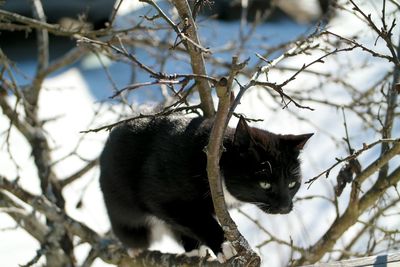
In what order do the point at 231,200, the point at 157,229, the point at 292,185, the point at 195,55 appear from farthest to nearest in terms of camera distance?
the point at 157,229
the point at 231,200
the point at 292,185
the point at 195,55

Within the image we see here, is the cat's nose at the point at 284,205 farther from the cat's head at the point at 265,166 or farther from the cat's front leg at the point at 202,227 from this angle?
the cat's front leg at the point at 202,227

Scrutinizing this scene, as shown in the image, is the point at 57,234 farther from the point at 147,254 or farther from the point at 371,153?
the point at 371,153

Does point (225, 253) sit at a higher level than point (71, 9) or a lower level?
lower

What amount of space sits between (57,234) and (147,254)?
46 centimetres

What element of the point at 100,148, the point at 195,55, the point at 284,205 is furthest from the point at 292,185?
the point at 100,148

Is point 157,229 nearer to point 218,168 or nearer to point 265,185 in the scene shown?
point 265,185

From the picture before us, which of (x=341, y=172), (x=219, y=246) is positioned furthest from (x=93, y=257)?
(x=341, y=172)

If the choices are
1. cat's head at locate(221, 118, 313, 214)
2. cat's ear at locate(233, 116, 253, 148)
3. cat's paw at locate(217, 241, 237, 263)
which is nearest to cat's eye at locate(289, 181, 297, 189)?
cat's head at locate(221, 118, 313, 214)

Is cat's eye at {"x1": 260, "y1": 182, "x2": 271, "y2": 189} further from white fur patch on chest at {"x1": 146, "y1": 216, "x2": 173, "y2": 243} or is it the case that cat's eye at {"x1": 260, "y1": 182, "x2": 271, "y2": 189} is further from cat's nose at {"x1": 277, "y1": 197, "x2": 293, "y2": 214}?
white fur patch on chest at {"x1": 146, "y1": 216, "x2": 173, "y2": 243}

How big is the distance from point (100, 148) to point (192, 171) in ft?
10.5

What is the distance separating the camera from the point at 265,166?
2.41m

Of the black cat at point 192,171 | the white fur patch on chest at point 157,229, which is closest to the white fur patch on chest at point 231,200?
the black cat at point 192,171

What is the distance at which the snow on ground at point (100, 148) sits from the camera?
4223 mm

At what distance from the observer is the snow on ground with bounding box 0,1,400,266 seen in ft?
13.9
